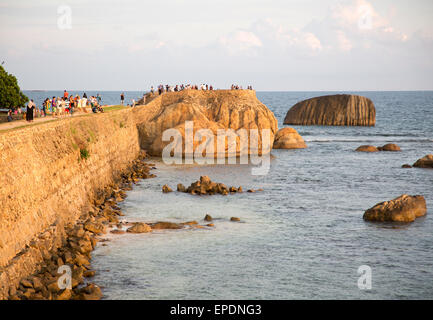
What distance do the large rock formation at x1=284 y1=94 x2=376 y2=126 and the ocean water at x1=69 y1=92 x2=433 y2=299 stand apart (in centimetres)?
6837

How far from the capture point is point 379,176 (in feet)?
183

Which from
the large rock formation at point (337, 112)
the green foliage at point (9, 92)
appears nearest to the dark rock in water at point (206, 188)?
the green foliage at point (9, 92)

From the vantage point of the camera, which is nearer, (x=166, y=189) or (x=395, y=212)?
(x=395, y=212)

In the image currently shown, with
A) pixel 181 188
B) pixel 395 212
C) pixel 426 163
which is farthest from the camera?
pixel 426 163

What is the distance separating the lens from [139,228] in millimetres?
33000

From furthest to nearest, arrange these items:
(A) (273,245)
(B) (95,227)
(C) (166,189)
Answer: (C) (166,189), (B) (95,227), (A) (273,245)

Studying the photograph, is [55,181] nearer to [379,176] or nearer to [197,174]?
[197,174]

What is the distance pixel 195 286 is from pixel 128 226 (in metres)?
10.7

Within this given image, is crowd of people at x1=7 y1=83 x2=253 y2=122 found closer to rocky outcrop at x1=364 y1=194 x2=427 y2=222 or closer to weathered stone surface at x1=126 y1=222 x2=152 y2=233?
weathered stone surface at x1=126 y1=222 x2=152 y2=233

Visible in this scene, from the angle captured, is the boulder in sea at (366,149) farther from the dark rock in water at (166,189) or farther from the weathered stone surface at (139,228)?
the weathered stone surface at (139,228)

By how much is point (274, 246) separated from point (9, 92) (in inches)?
1382

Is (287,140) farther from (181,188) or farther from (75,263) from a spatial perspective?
(75,263)

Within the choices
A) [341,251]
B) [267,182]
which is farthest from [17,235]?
[267,182]

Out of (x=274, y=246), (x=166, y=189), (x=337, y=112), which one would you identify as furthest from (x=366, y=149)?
(x=274, y=246)
